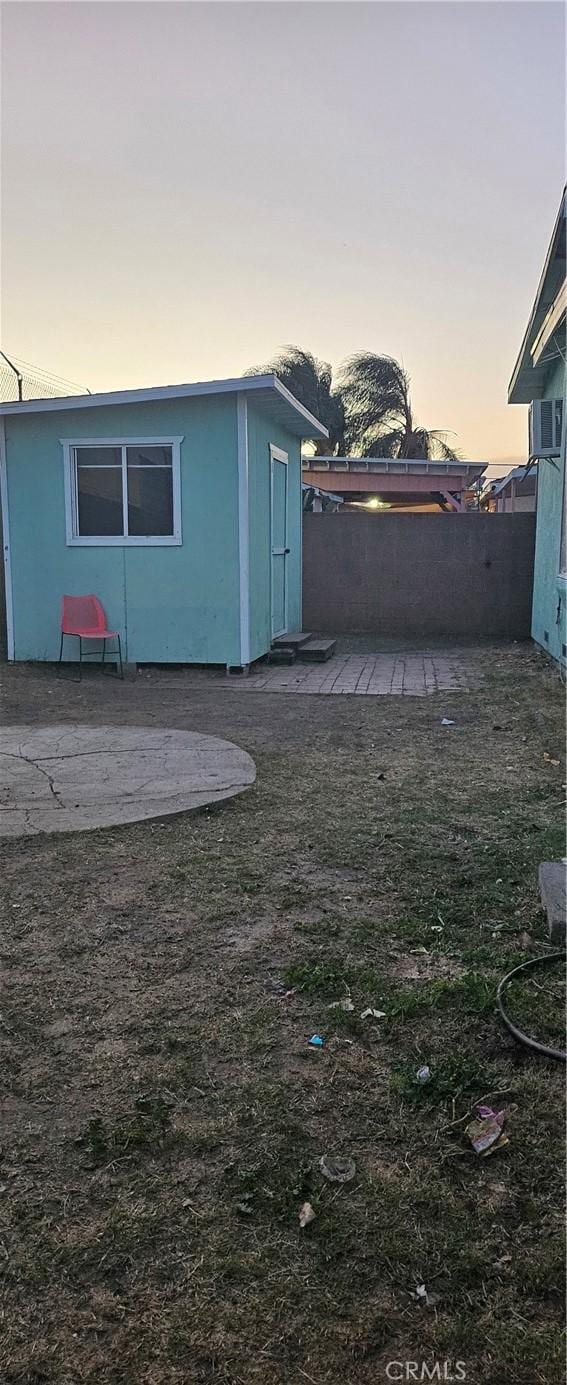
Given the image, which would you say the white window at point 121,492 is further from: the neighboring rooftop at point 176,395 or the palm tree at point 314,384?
the palm tree at point 314,384

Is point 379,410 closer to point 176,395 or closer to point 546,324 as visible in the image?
point 546,324

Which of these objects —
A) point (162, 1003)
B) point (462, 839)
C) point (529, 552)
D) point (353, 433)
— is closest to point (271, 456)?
point (529, 552)

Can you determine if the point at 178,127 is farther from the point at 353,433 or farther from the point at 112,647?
the point at 353,433

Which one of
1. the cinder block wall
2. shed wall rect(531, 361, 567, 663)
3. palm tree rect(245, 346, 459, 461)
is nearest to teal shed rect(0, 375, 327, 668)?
shed wall rect(531, 361, 567, 663)

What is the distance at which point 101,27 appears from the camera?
6.32 metres

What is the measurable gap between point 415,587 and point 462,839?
29.8ft

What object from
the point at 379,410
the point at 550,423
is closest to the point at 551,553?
the point at 550,423

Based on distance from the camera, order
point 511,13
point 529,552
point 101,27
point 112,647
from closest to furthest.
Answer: point 511,13 < point 101,27 < point 112,647 < point 529,552

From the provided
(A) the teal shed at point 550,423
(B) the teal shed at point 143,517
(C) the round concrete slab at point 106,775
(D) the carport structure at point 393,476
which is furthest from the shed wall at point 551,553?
(D) the carport structure at point 393,476

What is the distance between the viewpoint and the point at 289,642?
415 inches

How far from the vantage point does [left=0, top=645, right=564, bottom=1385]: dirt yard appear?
4.71ft

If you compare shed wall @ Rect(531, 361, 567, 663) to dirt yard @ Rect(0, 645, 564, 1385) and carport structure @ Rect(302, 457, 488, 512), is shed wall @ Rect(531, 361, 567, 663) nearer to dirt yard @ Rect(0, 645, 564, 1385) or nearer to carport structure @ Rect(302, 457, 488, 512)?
dirt yard @ Rect(0, 645, 564, 1385)

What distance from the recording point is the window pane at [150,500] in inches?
352

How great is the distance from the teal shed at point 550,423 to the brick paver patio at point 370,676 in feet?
3.59
